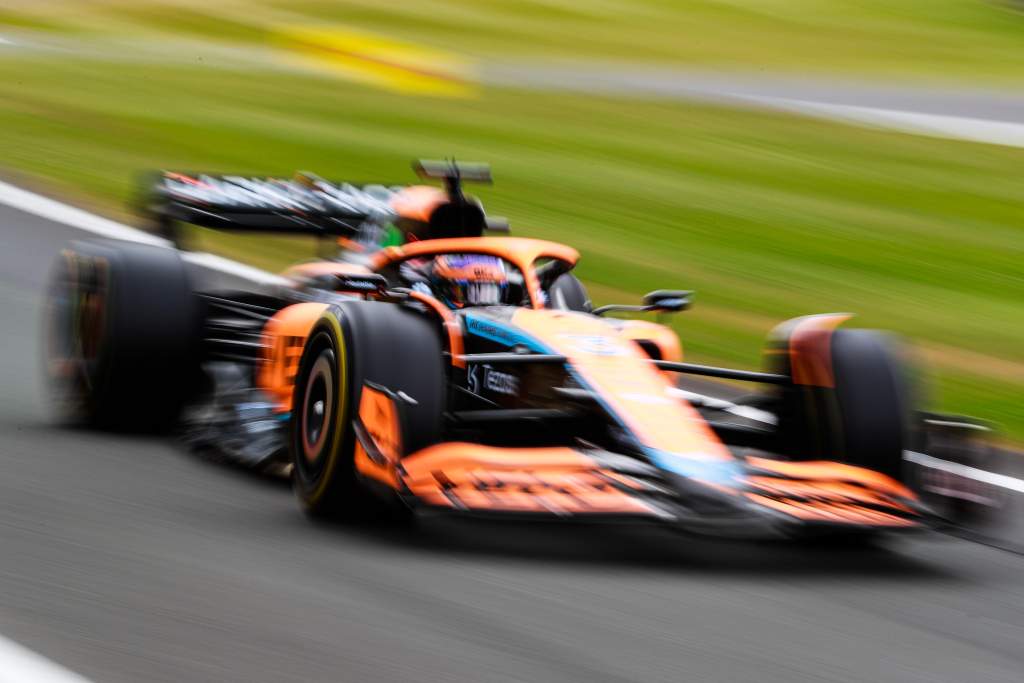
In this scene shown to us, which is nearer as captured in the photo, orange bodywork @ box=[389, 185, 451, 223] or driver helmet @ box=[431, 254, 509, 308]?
driver helmet @ box=[431, 254, 509, 308]

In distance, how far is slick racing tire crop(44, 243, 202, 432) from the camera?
25.7ft

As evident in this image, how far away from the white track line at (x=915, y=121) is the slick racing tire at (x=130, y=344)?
578 inches

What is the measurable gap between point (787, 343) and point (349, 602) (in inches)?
103

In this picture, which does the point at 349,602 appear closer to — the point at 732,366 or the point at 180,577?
the point at 180,577

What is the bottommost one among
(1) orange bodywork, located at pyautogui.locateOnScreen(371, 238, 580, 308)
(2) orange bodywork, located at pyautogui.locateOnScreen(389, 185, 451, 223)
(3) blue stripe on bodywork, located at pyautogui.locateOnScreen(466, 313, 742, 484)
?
(3) blue stripe on bodywork, located at pyautogui.locateOnScreen(466, 313, 742, 484)

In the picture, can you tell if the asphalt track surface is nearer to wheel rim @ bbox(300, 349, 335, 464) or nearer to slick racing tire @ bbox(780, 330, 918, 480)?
wheel rim @ bbox(300, 349, 335, 464)

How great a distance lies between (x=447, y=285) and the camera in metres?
7.42

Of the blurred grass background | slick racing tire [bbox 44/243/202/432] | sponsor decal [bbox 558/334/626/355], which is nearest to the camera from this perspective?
sponsor decal [bbox 558/334/626/355]

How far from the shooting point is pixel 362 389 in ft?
20.2

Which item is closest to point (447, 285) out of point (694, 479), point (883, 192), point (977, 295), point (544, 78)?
point (694, 479)

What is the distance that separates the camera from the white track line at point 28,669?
4.32m

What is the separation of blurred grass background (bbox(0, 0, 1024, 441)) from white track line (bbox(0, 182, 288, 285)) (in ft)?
1.32

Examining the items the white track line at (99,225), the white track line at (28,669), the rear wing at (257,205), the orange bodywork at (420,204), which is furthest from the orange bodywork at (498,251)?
the white track line at (99,225)

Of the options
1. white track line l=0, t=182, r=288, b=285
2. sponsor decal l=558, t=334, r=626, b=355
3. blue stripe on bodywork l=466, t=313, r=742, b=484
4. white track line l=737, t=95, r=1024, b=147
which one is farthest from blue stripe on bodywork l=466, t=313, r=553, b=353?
white track line l=737, t=95, r=1024, b=147
